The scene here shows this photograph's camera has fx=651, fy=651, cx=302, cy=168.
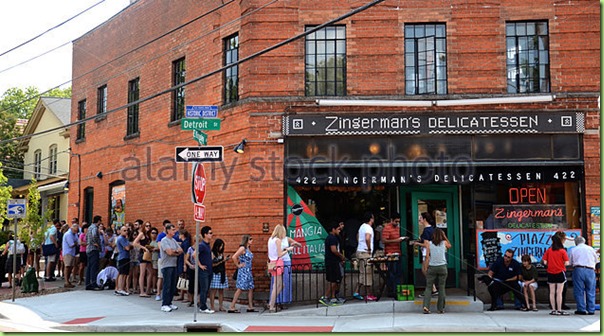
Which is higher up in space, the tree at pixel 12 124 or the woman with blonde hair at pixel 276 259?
the tree at pixel 12 124

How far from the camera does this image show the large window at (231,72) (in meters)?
16.1

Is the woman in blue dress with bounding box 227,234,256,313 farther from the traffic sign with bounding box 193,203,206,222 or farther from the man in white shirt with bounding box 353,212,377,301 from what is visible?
the man in white shirt with bounding box 353,212,377,301

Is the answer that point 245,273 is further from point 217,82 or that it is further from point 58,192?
point 58,192

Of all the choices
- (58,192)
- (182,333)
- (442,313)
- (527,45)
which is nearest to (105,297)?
(182,333)

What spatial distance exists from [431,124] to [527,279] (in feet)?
13.0

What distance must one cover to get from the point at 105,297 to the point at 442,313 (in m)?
8.22

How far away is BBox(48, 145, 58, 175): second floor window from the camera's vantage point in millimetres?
34678

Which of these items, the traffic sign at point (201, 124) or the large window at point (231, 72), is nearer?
the traffic sign at point (201, 124)

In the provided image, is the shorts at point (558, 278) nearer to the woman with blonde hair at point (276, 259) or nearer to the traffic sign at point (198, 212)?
the woman with blonde hair at point (276, 259)

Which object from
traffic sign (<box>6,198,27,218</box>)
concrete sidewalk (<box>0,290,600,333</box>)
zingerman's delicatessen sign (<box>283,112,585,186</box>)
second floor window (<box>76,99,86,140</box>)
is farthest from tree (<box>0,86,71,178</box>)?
zingerman's delicatessen sign (<box>283,112,585,186</box>)

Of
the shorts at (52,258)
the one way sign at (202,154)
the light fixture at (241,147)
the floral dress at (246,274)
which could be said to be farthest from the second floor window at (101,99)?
the one way sign at (202,154)

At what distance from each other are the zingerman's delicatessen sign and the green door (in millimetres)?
971

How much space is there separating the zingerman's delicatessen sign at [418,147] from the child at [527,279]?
6.22 ft

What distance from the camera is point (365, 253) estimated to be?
46.9 feet
